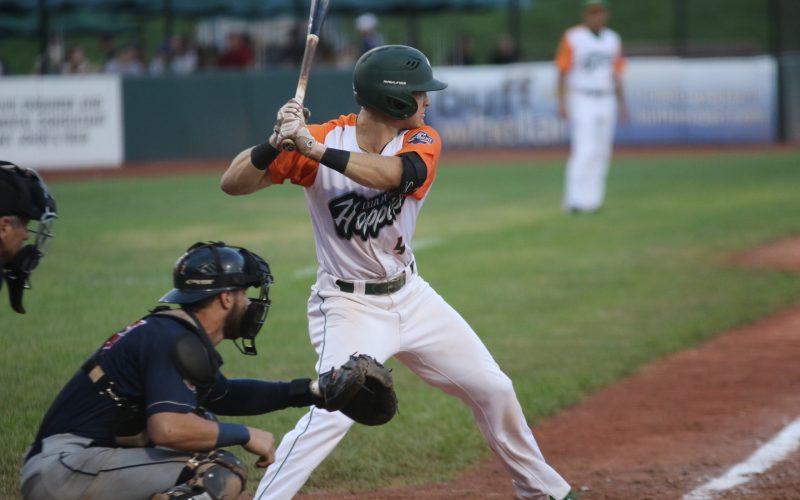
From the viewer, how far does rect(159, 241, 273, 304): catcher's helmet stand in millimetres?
3904

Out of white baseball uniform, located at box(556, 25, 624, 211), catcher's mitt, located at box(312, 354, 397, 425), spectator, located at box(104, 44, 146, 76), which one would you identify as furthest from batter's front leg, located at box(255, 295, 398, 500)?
spectator, located at box(104, 44, 146, 76)

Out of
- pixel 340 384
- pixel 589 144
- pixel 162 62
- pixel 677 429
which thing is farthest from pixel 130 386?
pixel 162 62

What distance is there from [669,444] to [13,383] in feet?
12.6

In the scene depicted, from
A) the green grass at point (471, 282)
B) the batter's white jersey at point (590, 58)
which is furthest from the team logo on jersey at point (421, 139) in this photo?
the batter's white jersey at point (590, 58)

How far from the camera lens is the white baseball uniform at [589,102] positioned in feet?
47.9

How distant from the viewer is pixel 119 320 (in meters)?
8.66

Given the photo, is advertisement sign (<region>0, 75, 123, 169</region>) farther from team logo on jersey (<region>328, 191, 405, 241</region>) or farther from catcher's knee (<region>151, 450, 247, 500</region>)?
catcher's knee (<region>151, 450, 247, 500</region>)

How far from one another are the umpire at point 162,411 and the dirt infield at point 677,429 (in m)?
1.53

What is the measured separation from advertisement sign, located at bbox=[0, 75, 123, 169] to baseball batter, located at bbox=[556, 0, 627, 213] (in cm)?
927

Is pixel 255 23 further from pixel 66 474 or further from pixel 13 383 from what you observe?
pixel 66 474

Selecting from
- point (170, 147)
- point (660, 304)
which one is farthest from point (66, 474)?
point (170, 147)

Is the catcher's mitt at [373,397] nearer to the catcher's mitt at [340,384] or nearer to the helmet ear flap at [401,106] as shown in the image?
the catcher's mitt at [340,384]

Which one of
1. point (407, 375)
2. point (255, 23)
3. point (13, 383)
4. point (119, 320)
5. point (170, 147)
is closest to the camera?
point (13, 383)

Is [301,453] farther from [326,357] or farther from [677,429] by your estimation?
[677,429]
